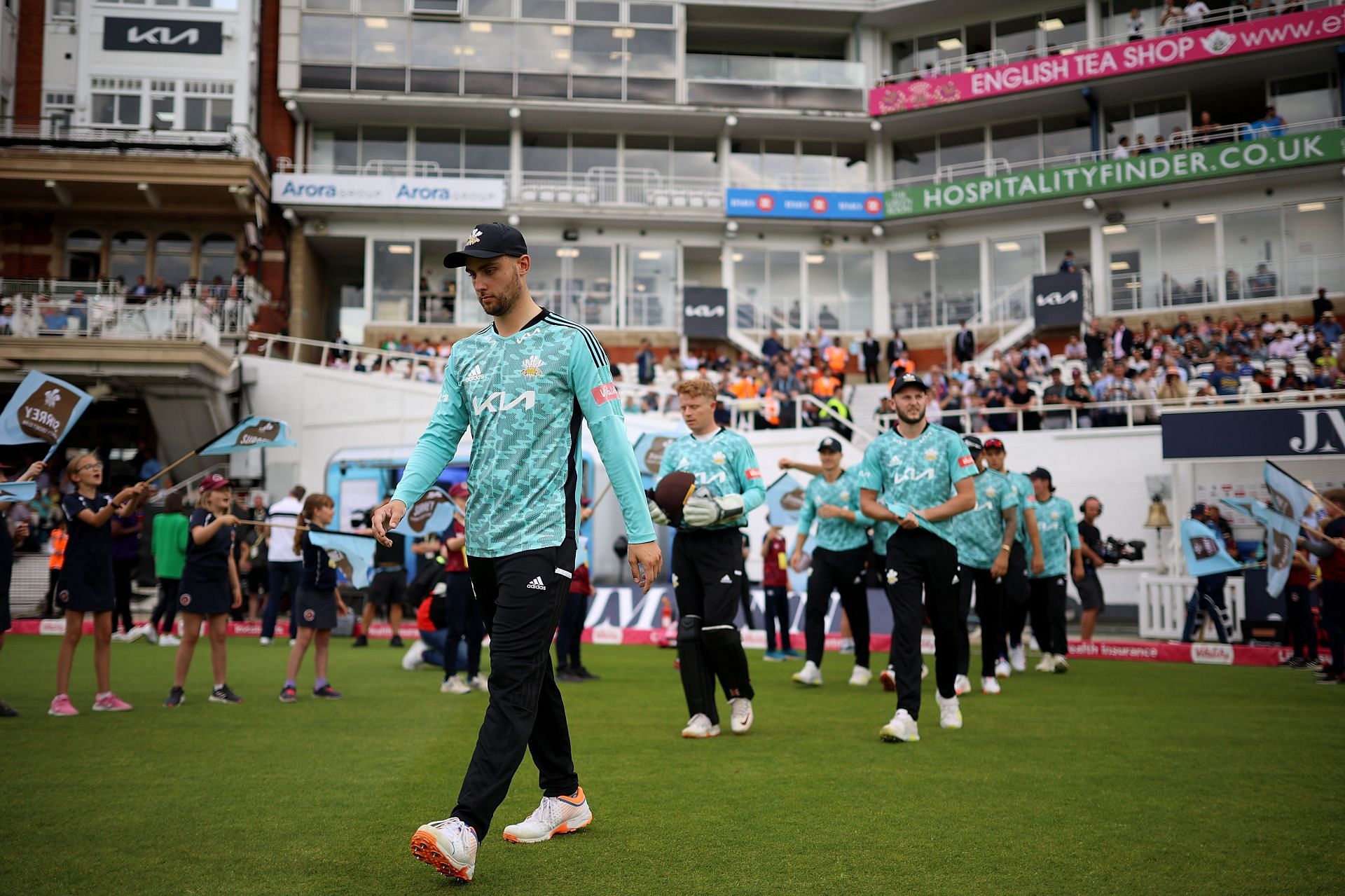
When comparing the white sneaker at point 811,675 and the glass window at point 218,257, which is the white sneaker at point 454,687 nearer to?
the white sneaker at point 811,675

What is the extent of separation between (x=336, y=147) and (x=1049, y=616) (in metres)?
30.2

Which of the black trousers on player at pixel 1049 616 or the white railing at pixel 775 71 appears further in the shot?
the white railing at pixel 775 71

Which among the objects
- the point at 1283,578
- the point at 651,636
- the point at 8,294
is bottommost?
the point at 651,636

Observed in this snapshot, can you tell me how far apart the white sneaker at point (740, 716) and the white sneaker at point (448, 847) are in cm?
365

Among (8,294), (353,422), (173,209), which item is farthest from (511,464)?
(173,209)

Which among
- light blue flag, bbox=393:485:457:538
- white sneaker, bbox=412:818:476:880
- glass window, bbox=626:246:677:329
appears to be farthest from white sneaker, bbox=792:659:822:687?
glass window, bbox=626:246:677:329

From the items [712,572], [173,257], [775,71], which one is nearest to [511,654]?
[712,572]

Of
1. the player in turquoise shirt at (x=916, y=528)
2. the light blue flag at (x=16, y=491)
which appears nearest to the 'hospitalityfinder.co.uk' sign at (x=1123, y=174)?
the player in turquoise shirt at (x=916, y=528)

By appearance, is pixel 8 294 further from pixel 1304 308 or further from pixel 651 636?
pixel 1304 308

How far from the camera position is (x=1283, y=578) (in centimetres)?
1045

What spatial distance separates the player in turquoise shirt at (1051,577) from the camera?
11.7 metres

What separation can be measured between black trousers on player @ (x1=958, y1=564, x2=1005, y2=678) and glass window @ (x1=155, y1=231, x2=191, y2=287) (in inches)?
1155

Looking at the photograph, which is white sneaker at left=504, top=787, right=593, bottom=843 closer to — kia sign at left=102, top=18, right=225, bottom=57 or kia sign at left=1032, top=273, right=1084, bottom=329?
kia sign at left=1032, top=273, right=1084, bottom=329

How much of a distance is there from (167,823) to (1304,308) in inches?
1330
